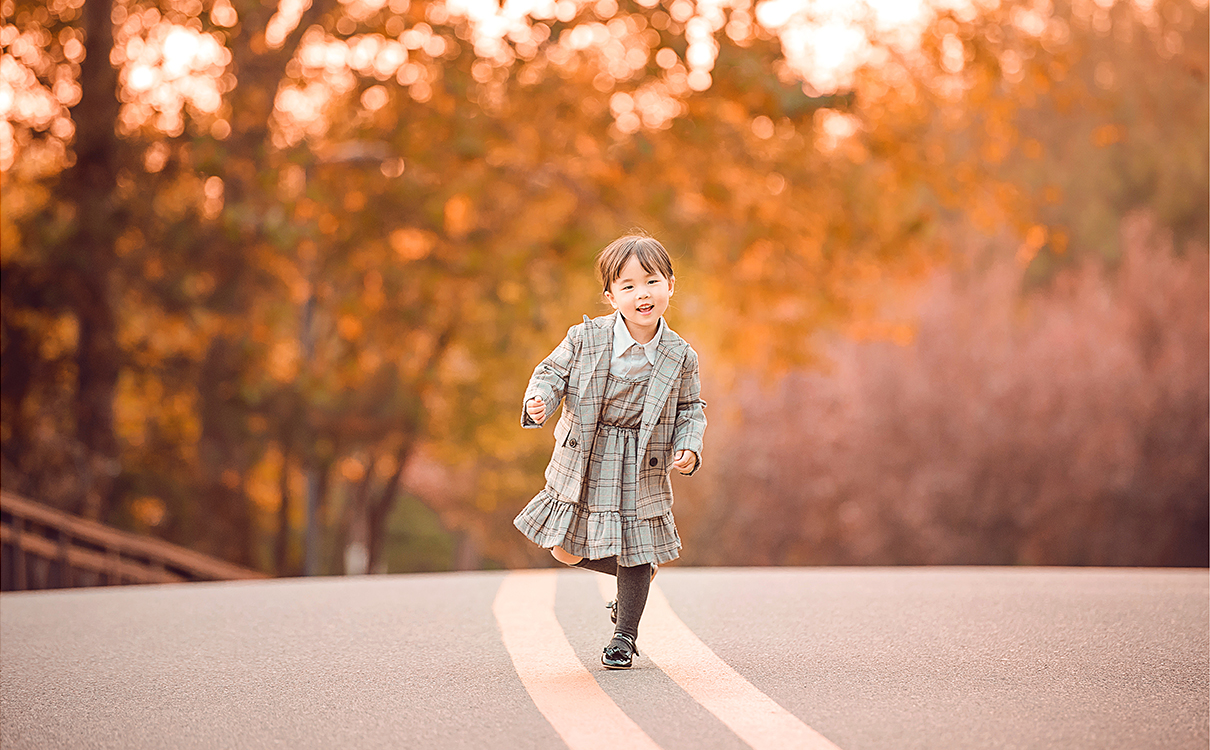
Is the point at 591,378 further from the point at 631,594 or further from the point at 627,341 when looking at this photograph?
the point at 631,594

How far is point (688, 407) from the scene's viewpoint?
518 cm

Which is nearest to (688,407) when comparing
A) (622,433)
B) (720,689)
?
(622,433)

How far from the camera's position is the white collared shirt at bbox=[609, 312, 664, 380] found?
508 cm

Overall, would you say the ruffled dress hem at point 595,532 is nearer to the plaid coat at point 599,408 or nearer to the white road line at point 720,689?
the plaid coat at point 599,408

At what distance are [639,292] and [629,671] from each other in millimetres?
1482

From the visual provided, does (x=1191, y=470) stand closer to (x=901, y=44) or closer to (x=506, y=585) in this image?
(x=901, y=44)

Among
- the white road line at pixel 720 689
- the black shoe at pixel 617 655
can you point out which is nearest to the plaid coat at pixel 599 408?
the black shoe at pixel 617 655

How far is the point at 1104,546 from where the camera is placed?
18.4 meters

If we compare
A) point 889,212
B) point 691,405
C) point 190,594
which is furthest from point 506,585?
point 889,212

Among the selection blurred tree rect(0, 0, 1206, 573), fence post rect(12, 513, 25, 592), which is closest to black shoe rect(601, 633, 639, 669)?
fence post rect(12, 513, 25, 592)

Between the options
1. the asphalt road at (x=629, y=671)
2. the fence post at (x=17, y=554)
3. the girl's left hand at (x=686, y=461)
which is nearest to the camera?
the asphalt road at (x=629, y=671)

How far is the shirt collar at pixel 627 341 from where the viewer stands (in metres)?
5.09

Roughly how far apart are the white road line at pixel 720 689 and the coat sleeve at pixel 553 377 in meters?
1.13

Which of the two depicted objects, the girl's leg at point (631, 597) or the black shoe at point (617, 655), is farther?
the girl's leg at point (631, 597)
